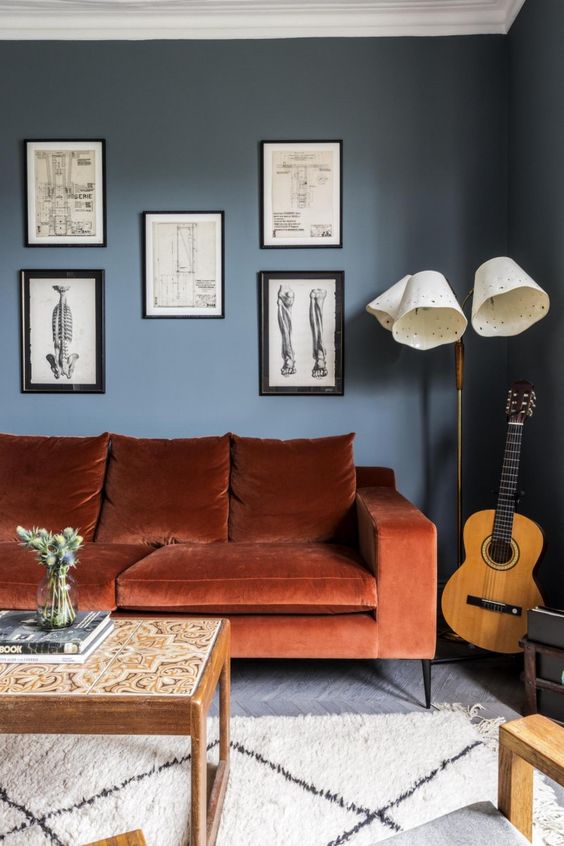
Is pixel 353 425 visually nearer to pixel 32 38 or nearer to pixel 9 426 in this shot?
pixel 9 426

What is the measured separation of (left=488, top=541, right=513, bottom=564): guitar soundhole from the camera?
2.21 metres

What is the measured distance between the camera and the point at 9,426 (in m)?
3.08

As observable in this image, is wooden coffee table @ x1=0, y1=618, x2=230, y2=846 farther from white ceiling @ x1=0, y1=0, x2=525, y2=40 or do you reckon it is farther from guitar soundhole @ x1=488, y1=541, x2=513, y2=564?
white ceiling @ x1=0, y1=0, x2=525, y2=40

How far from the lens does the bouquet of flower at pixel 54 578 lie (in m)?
1.41

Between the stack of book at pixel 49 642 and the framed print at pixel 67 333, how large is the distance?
177cm

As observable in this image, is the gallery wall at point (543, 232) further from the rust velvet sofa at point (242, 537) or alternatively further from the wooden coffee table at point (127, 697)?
the wooden coffee table at point (127, 697)

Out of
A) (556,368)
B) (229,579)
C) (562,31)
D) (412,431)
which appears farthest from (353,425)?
(562,31)

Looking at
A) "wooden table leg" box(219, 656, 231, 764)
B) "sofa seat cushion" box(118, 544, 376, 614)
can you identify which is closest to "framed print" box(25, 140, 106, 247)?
"sofa seat cushion" box(118, 544, 376, 614)

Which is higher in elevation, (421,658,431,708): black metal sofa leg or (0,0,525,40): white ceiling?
(0,0,525,40): white ceiling

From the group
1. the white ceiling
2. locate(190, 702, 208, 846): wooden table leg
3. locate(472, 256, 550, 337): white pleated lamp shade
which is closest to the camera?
locate(190, 702, 208, 846): wooden table leg

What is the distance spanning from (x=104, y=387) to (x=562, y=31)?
2536mm

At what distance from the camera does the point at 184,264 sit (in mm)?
3025

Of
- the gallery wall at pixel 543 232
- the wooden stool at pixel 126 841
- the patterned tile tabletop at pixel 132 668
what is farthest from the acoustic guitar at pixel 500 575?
the wooden stool at pixel 126 841

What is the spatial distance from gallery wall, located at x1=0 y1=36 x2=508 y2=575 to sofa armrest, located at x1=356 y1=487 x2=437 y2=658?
106 centimetres
